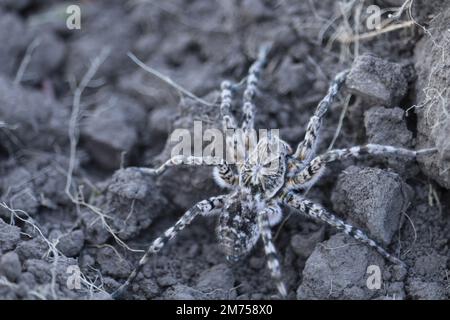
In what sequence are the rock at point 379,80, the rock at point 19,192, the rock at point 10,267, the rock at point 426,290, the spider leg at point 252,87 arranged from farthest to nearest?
the spider leg at point 252,87 < the rock at point 19,192 < the rock at point 379,80 < the rock at point 426,290 < the rock at point 10,267

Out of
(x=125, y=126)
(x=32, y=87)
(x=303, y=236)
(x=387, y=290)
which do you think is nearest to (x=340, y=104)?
(x=303, y=236)

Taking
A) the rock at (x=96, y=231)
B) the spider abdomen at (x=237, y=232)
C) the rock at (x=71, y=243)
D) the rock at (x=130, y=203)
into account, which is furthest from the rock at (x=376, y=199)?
the rock at (x=71, y=243)

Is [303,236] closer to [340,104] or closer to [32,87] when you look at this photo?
[340,104]

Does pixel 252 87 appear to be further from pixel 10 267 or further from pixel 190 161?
pixel 10 267

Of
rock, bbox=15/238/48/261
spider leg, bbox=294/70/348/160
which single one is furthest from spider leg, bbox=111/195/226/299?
spider leg, bbox=294/70/348/160

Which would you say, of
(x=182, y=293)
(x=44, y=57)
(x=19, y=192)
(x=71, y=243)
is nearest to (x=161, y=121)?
(x=19, y=192)

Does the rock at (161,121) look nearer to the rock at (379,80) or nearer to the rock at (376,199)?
the rock at (379,80)

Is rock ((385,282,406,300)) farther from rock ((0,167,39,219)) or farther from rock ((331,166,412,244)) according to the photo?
rock ((0,167,39,219))
